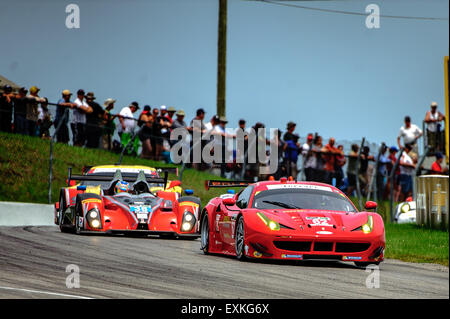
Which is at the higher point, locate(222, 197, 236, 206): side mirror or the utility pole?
the utility pole

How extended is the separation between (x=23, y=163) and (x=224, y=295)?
518 inches

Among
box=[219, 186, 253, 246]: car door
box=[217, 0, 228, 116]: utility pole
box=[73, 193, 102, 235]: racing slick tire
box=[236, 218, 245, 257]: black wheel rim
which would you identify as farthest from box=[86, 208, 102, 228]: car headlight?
box=[217, 0, 228, 116]: utility pole

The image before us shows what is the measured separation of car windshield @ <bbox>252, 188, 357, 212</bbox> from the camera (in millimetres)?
12523

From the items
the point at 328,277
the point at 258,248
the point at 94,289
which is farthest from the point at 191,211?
the point at 94,289

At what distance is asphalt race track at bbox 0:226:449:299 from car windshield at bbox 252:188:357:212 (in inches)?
30.4

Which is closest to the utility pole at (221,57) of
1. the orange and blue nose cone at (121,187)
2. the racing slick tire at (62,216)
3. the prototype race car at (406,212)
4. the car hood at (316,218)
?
the prototype race car at (406,212)

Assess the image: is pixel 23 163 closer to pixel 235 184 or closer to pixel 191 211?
pixel 191 211

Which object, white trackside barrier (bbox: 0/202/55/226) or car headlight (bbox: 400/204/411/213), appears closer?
white trackside barrier (bbox: 0/202/55/226)

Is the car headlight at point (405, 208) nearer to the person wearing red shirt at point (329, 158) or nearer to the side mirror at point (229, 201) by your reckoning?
the person wearing red shirt at point (329, 158)

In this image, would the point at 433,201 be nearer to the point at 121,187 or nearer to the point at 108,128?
the point at 121,187

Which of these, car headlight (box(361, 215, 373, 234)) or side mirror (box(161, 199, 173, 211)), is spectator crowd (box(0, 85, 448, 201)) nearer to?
side mirror (box(161, 199, 173, 211))

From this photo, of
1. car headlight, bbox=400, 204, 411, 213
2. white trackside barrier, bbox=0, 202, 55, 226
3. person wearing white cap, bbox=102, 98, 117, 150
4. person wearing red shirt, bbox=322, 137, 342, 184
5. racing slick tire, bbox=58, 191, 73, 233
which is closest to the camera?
racing slick tire, bbox=58, 191, 73, 233

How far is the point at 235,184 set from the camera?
1458cm

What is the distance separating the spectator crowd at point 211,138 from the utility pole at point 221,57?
4.20m
